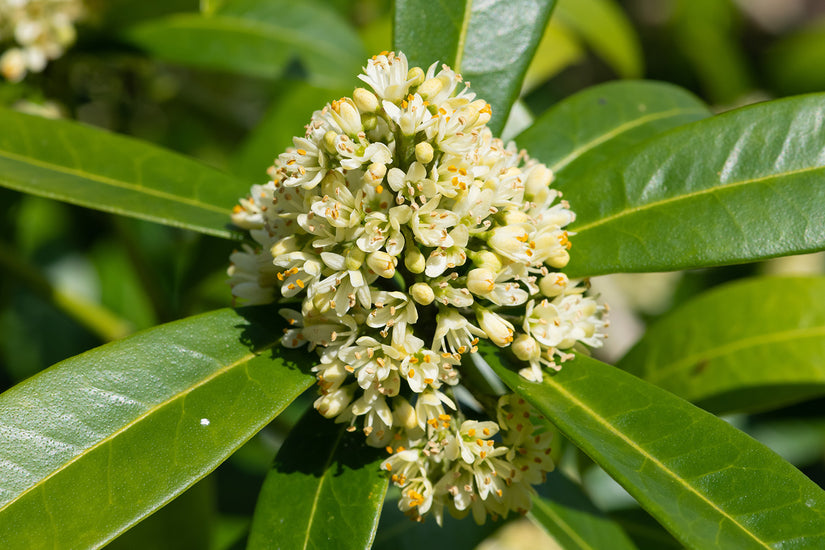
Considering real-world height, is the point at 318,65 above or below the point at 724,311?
above

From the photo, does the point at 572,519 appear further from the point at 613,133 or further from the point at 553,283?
the point at 613,133

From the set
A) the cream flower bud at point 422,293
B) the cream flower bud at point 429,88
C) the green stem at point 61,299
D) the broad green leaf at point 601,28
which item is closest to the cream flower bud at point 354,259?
the cream flower bud at point 422,293

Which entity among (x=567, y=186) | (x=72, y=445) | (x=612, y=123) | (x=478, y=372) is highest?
(x=612, y=123)

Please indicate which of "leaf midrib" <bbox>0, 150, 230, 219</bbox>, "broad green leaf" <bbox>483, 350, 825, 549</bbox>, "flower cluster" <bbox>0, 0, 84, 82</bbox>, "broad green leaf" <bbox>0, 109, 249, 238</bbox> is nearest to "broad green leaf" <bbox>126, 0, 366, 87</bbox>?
"flower cluster" <bbox>0, 0, 84, 82</bbox>

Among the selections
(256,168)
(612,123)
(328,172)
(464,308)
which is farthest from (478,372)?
(256,168)

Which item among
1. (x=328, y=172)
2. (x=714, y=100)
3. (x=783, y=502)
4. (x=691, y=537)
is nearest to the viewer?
(x=691, y=537)

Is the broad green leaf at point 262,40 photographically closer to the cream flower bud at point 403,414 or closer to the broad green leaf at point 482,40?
the broad green leaf at point 482,40

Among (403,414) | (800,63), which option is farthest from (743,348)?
(800,63)

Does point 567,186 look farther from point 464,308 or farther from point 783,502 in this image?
point 783,502

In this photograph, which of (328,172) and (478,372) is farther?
(478,372)
